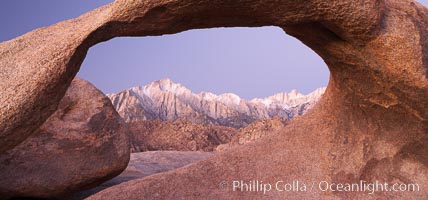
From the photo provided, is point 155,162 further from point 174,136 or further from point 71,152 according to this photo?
point 174,136

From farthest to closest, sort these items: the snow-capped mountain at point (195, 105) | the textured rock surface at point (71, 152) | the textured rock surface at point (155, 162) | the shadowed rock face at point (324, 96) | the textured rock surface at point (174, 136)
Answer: the snow-capped mountain at point (195, 105) < the textured rock surface at point (174, 136) < the textured rock surface at point (155, 162) < the textured rock surface at point (71, 152) < the shadowed rock face at point (324, 96)

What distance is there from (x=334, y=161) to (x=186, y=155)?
6.03 m

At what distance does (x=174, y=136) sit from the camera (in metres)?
15.7

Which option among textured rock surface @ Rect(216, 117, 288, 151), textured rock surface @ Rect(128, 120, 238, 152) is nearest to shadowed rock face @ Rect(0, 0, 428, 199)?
textured rock surface @ Rect(216, 117, 288, 151)

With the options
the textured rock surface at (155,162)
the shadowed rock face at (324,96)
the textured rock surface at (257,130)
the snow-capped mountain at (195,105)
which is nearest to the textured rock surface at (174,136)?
the textured rock surface at (257,130)

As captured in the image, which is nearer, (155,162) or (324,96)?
(324,96)

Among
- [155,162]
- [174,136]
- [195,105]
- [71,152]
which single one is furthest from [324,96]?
[195,105]

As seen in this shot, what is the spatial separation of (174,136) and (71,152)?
10036 mm

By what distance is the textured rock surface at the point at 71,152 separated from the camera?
5.36 metres

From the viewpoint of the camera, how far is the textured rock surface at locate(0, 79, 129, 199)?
5359 millimetres

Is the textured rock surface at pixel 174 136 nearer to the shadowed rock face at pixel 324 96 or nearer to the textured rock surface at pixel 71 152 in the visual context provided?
the textured rock surface at pixel 71 152

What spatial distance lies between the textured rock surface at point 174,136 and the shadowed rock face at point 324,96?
923 cm

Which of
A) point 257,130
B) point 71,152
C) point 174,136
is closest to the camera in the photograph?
point 71,152

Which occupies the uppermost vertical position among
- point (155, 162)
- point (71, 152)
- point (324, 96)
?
point (324, 96)
